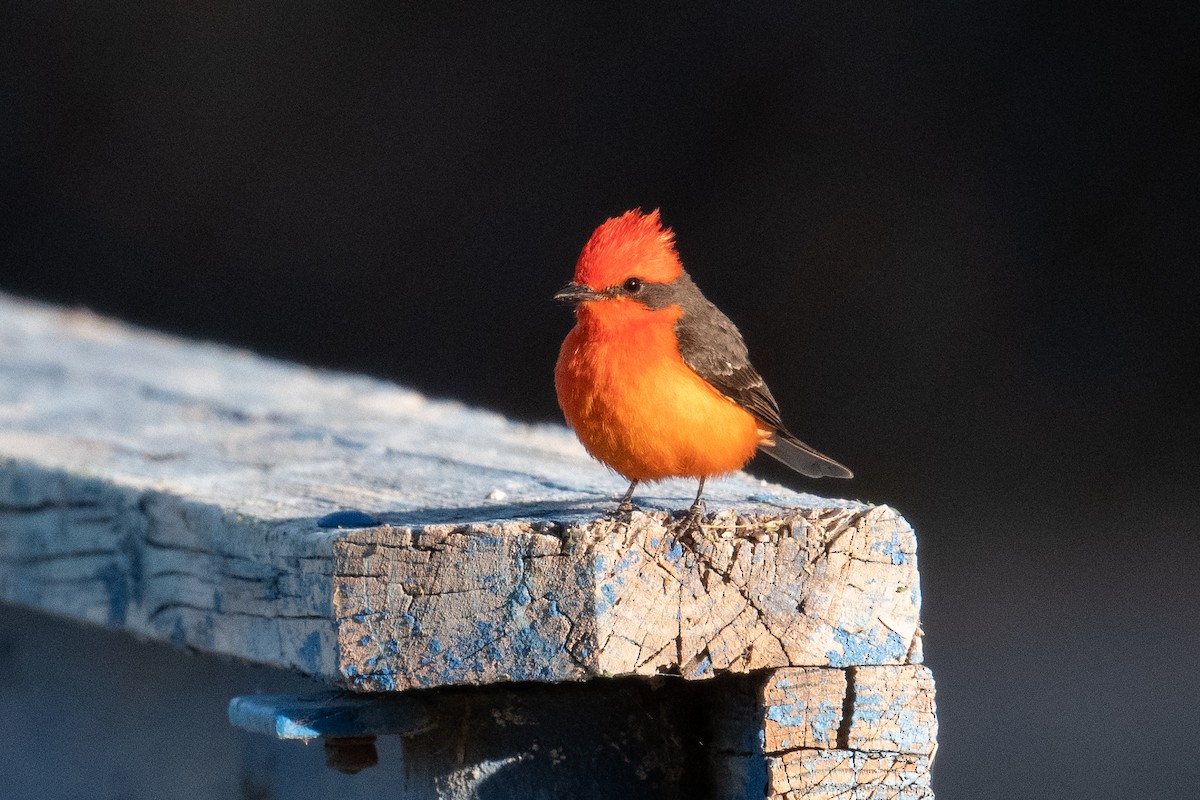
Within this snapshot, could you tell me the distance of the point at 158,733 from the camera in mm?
2906

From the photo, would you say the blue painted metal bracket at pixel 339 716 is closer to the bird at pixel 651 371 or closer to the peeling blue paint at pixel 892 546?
the peeling blue paint at pixel 892 546

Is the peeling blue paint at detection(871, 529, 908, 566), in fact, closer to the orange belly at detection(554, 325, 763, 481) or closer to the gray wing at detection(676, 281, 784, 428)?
the orange belly at detection(554, 325, 763, 481)

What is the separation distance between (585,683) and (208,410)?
66.1 inches

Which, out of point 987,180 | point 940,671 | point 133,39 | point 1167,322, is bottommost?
point 940,671

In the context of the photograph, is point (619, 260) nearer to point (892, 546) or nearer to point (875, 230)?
point (892, 546)

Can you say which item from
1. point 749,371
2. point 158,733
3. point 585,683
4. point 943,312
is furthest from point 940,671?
point 585,683

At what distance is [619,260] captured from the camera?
3260 mm

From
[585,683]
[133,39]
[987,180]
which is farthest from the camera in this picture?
[133,39]

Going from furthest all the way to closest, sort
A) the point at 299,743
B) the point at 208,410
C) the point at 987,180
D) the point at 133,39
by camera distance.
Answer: the point at 133,39 → the point at 987,180 → the point at 208,410 → the point at 299,743

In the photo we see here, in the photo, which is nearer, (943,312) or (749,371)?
(749,371)

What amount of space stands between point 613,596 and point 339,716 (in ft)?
1.26

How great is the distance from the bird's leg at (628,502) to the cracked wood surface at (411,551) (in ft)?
0.09

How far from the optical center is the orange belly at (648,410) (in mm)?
2861

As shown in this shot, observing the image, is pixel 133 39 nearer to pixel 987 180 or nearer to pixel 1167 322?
pixel 987 180
